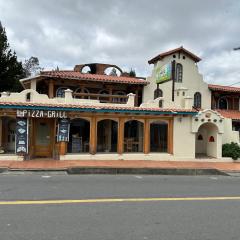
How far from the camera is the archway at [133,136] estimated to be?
22172 millimetres

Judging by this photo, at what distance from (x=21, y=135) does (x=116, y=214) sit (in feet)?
42.0

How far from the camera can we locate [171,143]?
2238 centimetres

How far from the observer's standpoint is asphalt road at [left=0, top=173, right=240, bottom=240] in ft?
20.7

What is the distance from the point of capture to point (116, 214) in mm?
7785

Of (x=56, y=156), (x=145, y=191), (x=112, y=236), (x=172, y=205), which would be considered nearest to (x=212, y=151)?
(x=56, y=156)

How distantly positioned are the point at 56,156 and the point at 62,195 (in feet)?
34.1

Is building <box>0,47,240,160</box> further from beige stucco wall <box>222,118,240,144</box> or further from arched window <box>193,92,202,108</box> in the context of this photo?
arched window <box>193,92,202,108</box>

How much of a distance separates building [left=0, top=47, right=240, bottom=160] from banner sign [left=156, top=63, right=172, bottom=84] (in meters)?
1.09

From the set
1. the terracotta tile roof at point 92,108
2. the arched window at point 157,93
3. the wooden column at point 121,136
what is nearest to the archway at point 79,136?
the terracotta tile roof at point 92,108

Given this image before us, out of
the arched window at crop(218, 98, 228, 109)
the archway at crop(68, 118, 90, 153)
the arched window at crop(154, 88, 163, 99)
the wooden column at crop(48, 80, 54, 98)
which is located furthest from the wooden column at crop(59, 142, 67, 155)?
the arched window at crop(218, 98, 228, 109)

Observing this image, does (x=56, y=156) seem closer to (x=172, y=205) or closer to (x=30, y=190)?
(x=30, y=190)

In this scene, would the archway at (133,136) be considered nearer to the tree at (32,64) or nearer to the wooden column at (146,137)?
the wooden column at (146,137)

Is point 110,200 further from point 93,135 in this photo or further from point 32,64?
point 32,64

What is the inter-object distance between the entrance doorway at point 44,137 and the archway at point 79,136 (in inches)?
41.9
